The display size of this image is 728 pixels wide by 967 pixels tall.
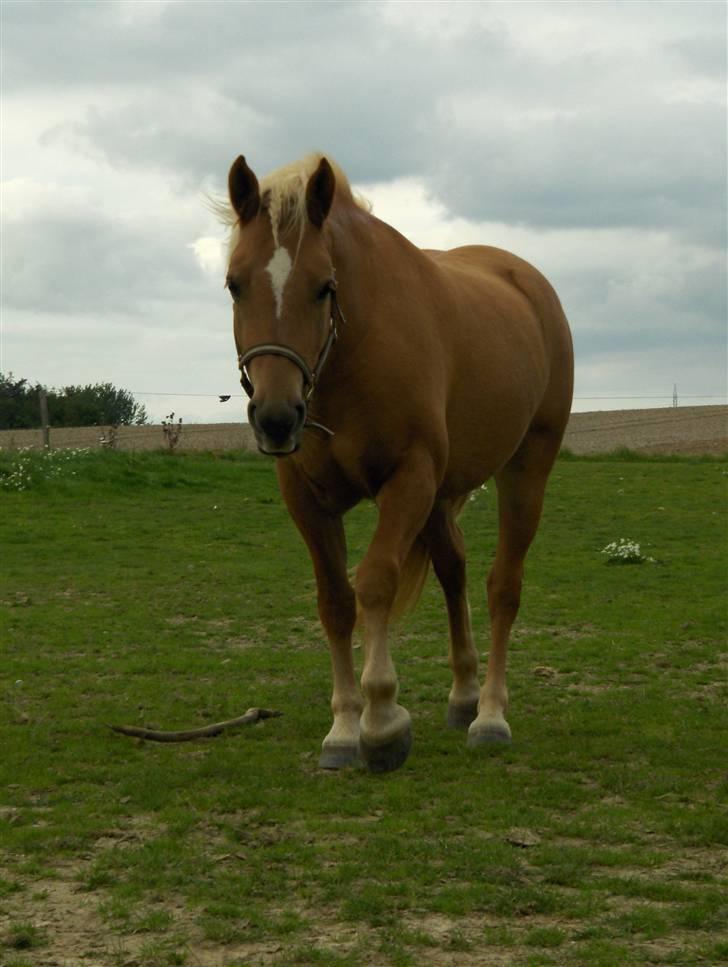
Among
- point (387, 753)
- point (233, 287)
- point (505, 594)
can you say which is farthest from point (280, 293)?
point (505, 594)

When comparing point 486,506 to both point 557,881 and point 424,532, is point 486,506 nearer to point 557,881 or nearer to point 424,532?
point 424,532

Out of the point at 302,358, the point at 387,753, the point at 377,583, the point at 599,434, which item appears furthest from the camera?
the point at 599,434

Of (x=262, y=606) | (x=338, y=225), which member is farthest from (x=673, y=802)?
(x=262, y=606)

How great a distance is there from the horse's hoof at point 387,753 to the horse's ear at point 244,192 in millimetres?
2218

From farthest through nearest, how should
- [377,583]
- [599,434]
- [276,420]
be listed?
1. [599,434]
2. [377,583]
3. [276,420]

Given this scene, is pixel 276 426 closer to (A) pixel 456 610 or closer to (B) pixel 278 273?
(B) pixel 278 273

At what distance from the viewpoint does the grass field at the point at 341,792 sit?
3.78 m

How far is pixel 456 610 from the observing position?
7.01m

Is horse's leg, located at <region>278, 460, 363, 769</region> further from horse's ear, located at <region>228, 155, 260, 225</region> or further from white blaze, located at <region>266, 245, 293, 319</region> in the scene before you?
horse's ear, located at <region>228, 155, 260, 225</region>

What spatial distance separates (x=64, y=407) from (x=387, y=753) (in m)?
38.5

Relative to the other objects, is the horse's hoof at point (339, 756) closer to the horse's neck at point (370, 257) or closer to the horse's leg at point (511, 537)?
the horse's leg at point (511, 537)

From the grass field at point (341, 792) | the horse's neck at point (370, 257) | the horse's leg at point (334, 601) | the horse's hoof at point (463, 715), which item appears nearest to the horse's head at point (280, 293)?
the horse's neck at point (370, 257)

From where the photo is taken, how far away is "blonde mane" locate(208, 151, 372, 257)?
5.28m

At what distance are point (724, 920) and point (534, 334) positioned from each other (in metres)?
4.08
